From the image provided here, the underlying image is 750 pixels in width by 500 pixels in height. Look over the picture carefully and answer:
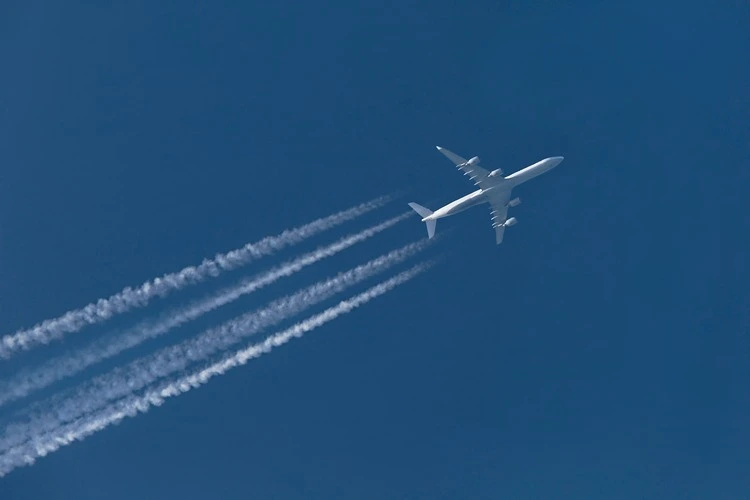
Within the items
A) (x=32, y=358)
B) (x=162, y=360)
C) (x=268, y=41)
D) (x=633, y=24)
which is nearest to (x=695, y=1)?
(x=633, y=24)

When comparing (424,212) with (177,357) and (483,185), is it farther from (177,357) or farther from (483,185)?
(177,357)

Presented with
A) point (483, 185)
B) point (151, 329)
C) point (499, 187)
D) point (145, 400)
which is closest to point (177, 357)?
point (151, 329)

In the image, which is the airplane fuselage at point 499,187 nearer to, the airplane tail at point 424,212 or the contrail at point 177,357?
the airplane tail at point 424,212

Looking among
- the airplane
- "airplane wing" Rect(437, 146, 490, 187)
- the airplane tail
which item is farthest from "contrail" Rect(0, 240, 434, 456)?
"airplane wing" Rect(437, 146, 490, 187)

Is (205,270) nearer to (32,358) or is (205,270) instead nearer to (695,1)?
(32,358)

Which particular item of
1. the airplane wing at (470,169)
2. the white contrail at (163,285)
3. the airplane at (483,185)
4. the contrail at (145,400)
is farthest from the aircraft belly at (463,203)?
the contrail at (145,400)

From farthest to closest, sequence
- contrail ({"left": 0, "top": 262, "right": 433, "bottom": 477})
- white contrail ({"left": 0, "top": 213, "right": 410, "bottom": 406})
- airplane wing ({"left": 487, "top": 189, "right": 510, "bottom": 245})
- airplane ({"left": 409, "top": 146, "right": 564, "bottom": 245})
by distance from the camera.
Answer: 1. airplane wing ({"left": 487, "top": 189, "right": 510, "bottom": 245})
2. airplane ({"left": 409, "top": 146, "right": 564, "bottom": 245})
3. white contrail ({"left": 0, "top": 213, "right": 410, "bottom": 406})
4. contrail ({"left": 0, "top": 262, "right": 433, "bottom": 477})

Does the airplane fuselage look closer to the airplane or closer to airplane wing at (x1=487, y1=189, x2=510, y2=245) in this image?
the airplane
